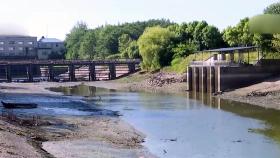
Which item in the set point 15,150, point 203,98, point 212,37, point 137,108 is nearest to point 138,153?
point 15,150

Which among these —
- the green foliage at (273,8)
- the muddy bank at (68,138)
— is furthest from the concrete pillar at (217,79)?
the muddy bank at (68,138)

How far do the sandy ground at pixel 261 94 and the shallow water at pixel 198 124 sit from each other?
2.23m

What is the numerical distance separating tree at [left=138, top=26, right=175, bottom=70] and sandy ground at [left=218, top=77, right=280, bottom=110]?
162 ft

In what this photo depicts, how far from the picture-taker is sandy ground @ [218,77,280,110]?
219 ft

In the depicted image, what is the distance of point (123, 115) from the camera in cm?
5891

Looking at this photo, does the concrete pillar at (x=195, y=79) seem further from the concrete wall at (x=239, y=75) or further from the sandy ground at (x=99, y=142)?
the sandy ground at (x=99, y=142)

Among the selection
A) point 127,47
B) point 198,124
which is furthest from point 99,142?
point 127,47

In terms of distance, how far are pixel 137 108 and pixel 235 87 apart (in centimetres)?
2221

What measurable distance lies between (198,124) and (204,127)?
2114 mm

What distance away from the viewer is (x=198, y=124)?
49781 millimetres

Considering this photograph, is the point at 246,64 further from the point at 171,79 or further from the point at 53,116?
the point at 53,116

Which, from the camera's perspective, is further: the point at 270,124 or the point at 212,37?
the point at 212,37

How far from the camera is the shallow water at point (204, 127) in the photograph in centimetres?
3644

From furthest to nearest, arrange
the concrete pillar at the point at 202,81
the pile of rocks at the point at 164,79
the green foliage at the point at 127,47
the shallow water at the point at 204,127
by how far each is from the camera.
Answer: the green foliage at the point at 127,47, the pile of rocks at the point at 164,79, the concrete pillar at the point at 202,81, the shallow water at the point at 204,127
